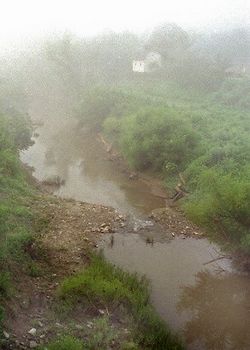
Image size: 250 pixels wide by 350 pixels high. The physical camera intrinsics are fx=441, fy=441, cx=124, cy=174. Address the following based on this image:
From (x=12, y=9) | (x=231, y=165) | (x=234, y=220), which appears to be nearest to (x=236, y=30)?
(x=12, y=9)

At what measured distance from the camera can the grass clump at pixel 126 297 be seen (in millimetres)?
13133

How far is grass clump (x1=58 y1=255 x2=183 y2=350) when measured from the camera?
13.1 meters

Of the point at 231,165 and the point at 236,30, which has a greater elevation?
the point at 236,30

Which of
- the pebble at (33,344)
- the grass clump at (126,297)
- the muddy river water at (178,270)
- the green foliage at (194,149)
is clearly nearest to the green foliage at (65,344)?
the pebble at (33,344)

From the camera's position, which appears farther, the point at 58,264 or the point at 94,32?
the point at 94,32

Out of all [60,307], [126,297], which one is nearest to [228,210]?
[126,297]

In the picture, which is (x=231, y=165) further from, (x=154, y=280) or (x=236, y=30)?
(x=236, y=30)

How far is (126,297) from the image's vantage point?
14.6 metres

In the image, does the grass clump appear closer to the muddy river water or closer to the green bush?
the muddy river water

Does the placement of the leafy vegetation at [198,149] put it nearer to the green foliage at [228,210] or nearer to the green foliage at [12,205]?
the green foliage at [228,210]

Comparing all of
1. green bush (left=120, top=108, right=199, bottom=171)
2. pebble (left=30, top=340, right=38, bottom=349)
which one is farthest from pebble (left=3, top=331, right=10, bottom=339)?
green bush (left=120, top=108, right=199, bottom=171)

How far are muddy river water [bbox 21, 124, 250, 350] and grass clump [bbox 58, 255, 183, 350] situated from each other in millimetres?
958

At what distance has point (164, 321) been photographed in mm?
14812

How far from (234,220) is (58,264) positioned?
7071 mm
